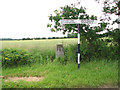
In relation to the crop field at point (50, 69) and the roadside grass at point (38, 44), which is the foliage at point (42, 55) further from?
the roadside grass at point (38, 44)

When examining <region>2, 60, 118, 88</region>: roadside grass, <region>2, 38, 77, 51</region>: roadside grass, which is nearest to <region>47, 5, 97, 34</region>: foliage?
<region>2, 38, 77, 51</region>: roadside grass

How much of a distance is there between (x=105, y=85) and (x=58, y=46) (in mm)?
3536

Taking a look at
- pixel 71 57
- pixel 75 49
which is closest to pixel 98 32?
pixel 75 49

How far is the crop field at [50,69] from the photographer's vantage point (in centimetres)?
402

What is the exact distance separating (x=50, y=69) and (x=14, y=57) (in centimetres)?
194

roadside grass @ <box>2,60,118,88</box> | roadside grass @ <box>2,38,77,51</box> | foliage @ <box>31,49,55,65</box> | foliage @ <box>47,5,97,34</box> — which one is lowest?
roadside grass @ <box>2,60,118,88</box>

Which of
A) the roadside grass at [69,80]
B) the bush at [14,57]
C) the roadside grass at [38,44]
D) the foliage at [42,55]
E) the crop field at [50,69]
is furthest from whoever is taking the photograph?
the roadside grass at [38,44]

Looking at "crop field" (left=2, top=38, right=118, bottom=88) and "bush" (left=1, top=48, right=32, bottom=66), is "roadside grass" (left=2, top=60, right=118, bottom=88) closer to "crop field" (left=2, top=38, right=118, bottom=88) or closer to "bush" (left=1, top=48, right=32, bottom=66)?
"crop field" (left=2, top=38, right=118, bottom=88)

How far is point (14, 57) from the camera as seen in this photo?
5.89 meters

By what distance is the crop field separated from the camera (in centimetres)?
402

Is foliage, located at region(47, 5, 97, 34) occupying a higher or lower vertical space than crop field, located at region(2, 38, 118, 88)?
higher

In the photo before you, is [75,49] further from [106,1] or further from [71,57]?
[106,1]

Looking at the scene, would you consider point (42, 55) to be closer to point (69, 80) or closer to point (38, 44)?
point (38, 44)

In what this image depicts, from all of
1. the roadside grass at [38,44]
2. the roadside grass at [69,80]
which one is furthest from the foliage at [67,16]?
the roadside grass at [69,80]
